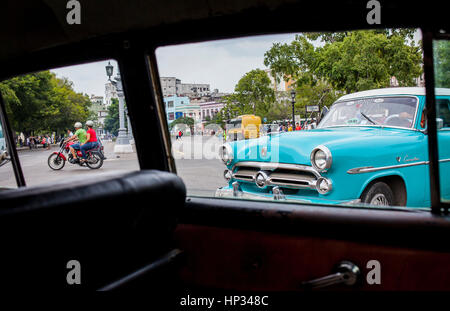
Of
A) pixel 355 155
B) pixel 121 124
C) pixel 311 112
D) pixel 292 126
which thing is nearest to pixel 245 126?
pixel 292 126

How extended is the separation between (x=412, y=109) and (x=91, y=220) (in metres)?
2.28

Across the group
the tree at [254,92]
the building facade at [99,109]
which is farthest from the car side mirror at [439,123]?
the building facade at [99,109]

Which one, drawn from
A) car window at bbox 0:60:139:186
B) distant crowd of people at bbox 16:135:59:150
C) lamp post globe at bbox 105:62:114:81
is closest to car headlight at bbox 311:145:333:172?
car window at bbox 0:60:139:186

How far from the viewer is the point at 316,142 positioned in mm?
2996

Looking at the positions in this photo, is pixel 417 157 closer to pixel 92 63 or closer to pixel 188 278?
pixel 188 278

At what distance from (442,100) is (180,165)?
1.60 m

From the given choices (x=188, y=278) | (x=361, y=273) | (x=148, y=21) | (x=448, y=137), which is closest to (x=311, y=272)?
(x=361, y=273)

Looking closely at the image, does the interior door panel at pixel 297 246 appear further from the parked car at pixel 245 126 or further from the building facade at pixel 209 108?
the parked car at pixel 245 126

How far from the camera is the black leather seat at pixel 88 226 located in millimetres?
979

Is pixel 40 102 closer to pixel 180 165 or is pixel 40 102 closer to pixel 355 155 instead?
pixel 180 165

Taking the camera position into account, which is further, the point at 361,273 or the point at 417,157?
the point at 417,157

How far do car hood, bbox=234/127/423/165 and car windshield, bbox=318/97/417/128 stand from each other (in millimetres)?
62

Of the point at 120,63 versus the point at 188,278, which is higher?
the point at 120,63

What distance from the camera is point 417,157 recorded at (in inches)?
102
